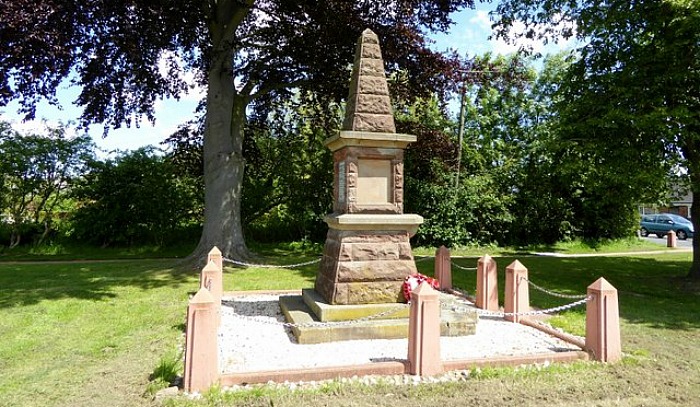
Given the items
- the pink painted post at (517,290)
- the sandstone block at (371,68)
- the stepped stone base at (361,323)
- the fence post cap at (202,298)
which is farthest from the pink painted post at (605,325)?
the fence post cap at (202,298)

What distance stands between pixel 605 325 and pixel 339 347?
3.41 m

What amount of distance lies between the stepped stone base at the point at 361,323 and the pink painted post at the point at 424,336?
49.5 inches

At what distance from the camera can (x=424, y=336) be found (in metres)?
4.90

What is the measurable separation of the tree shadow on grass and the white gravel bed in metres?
4.12

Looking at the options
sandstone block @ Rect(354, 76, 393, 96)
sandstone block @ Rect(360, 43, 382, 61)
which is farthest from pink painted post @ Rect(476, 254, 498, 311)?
sandstone block @ Rect(360, 43, 382, 61)

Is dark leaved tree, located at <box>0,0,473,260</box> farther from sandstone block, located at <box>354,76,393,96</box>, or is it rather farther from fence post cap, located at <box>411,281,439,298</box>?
fence post cap, located at <box>411,281,439,298</box>

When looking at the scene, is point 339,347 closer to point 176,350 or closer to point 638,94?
point 176,350

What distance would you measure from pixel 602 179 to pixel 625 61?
3084 mm

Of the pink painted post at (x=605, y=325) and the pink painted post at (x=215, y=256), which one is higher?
the pink painted post at (x=215, y=256)

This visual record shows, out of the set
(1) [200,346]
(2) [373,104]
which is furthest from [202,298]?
(2) [373,104]

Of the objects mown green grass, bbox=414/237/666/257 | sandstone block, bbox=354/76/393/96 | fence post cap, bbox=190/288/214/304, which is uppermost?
sandstone block, bbox=354/76/393/96

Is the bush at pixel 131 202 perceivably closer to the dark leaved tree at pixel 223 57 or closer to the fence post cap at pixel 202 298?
the dark leaved tree at pixel 223 57

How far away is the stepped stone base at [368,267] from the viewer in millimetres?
6633

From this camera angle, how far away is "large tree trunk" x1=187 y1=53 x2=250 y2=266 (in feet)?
43.5
